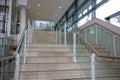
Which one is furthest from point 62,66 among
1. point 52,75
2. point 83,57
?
point 83,57

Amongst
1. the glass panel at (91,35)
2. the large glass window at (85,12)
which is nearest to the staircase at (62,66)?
the glass panel at (91,35)

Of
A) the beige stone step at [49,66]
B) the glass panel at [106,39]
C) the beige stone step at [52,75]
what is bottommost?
the beige stone step at [52,75]

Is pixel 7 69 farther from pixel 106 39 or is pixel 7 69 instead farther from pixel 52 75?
pixel 106 39

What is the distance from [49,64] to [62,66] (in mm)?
354

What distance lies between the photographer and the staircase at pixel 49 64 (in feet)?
12.9

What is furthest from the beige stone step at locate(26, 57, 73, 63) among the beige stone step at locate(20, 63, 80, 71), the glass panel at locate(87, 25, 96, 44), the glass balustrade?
the glass panel at locate(87, 25, 96, 44)

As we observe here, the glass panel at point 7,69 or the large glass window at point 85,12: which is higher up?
the large glass window at point 85,12

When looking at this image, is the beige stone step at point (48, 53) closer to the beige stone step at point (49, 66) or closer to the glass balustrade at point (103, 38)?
the beige stone step at point (49, 66)

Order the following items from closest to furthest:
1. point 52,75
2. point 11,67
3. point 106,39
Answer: point 11,67
point 52,75
point 106,39

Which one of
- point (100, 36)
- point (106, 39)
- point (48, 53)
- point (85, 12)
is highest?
point (85, 12)

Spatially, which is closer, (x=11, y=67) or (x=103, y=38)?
(x=11, y=67)

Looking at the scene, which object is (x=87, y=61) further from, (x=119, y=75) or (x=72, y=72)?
(x=119, y=75)

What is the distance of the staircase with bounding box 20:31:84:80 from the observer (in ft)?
12.9

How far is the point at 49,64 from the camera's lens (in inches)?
173
